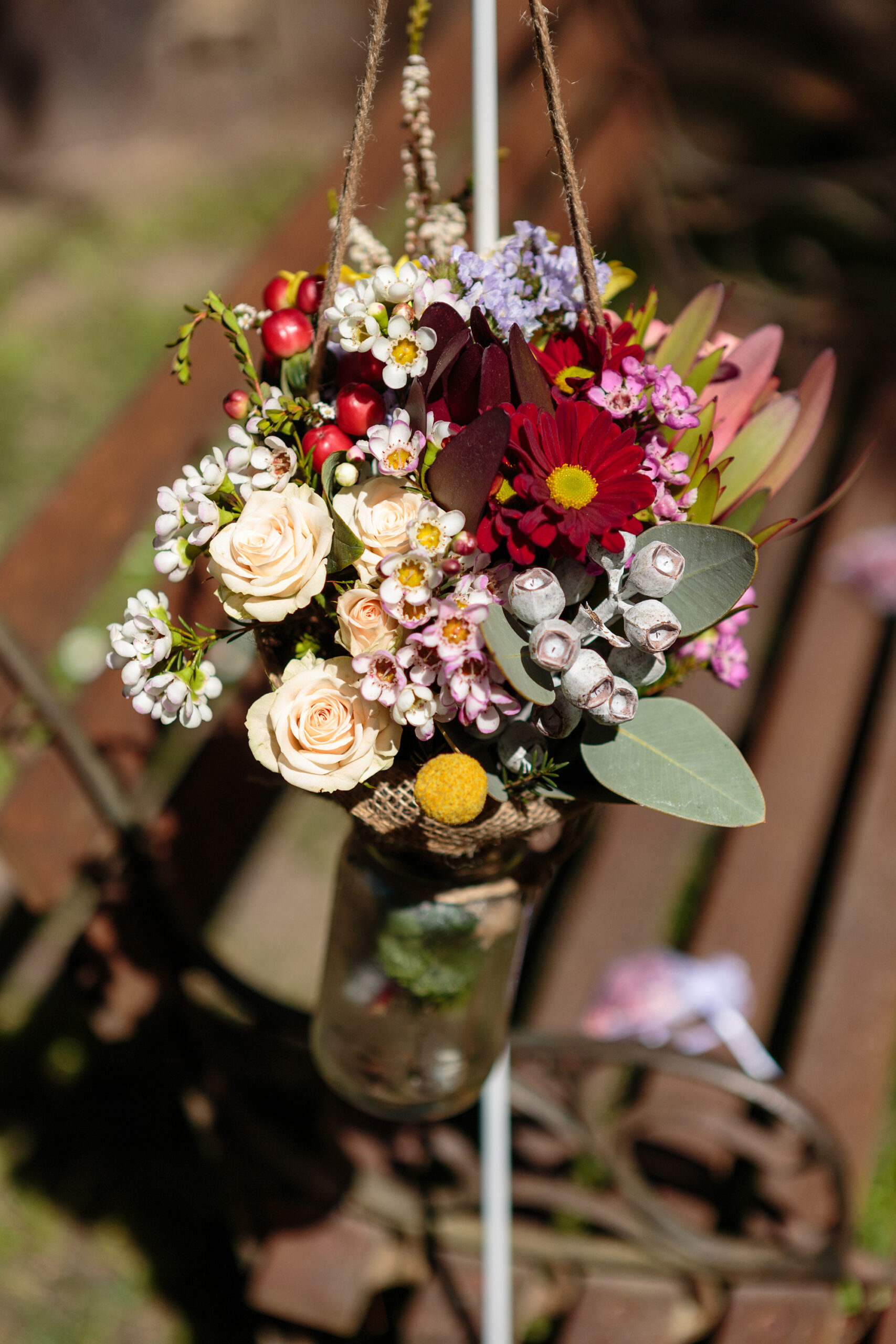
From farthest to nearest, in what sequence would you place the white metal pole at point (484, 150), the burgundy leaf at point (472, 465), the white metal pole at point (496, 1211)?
the white metal pole at point (496, 1211) → the white metal pole at point (484, 150) → the burgundy leaf at point (472, 465)

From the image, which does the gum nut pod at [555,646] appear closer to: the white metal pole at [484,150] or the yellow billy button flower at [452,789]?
the yellow billy button flower at [452,789]

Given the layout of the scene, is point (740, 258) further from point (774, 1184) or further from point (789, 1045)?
point (774, 1184)

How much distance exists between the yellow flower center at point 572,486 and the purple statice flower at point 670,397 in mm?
75

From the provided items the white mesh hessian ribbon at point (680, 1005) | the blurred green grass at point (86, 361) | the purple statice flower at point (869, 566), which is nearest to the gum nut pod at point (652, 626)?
the blurred green grass at point (86, 361)

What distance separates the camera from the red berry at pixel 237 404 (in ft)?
2.08

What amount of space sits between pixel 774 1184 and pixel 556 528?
1260mm

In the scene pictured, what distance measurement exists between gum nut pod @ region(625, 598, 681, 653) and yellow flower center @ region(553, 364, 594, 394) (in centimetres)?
14

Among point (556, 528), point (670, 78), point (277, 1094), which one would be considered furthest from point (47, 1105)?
point (670, 78)

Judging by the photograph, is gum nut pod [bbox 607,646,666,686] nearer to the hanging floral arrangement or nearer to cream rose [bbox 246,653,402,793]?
the hanging floral arrangement

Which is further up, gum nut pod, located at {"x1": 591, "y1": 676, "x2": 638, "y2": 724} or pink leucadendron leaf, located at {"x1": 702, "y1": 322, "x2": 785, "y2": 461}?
pink leucadendron leaf, located at {"x1": 702, "y1": 322, "x2": 785, "y2": 461}

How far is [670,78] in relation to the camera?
4129mm

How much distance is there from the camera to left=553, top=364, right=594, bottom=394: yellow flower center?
0.61 metres

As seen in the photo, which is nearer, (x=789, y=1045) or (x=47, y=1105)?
(x=789, y=1045)

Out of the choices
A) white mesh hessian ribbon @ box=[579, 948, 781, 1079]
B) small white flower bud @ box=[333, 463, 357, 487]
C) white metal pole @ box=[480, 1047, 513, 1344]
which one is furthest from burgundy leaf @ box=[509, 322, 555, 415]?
white mesh hessian ribbon @ box=[579, 948, 781, 1079]
